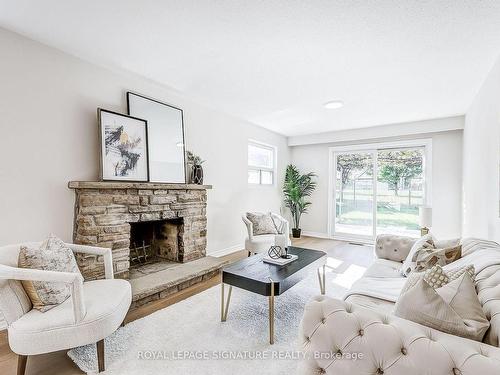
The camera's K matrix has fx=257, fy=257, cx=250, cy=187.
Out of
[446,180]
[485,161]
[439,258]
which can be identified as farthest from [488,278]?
[446,180]

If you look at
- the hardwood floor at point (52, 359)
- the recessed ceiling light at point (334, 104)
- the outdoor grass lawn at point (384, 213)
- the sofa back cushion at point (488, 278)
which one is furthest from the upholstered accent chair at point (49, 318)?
the outdoor grass lawn at point (384, 213)

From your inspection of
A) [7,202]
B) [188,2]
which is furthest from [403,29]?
[7,202]

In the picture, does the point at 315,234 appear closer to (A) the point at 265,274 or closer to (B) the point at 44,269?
(A) the point at 265,274

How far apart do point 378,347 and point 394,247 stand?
2.19 meters

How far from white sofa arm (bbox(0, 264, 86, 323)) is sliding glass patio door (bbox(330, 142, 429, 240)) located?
5.30 metres

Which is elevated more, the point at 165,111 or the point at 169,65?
the point at 169,65

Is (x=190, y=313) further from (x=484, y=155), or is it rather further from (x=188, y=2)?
(x=484, y=155)

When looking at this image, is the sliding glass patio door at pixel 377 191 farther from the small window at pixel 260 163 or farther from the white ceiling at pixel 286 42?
the white ceiling at pixel 286 42

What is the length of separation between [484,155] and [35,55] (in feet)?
15.1

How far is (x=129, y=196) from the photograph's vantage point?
113 inches

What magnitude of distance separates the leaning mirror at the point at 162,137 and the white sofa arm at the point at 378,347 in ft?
8.80

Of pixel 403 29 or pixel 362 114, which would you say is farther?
pixel 362 114

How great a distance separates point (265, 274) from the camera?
7.17 feet

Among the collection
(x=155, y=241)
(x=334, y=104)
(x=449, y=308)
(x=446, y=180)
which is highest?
(x=334, y=104)
